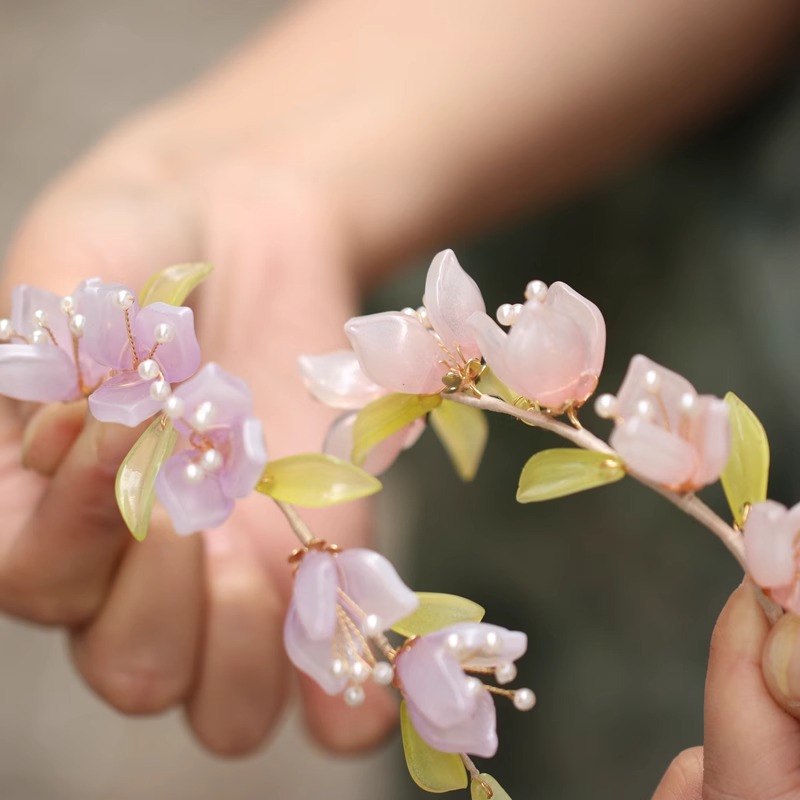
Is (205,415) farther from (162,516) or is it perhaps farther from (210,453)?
(162,516)

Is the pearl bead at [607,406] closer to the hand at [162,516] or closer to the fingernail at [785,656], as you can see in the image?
the fingernail at [785,656]

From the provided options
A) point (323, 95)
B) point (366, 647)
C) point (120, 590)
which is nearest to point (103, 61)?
point (323, 95)

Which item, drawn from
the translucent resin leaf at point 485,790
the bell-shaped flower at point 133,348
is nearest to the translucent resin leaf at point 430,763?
the translucent resin leaf at point 485,790

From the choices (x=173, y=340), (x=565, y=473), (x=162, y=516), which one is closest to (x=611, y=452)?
(x=565, y=473)

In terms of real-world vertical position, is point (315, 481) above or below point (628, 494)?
above

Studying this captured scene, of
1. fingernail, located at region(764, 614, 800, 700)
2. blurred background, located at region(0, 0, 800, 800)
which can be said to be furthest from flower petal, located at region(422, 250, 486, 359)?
blurred background, located at region(0, 0, 800, 800)

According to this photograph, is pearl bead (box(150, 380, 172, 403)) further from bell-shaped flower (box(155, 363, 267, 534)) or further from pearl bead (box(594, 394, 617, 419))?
pearl bead (box(594, 394, 617, 419))
